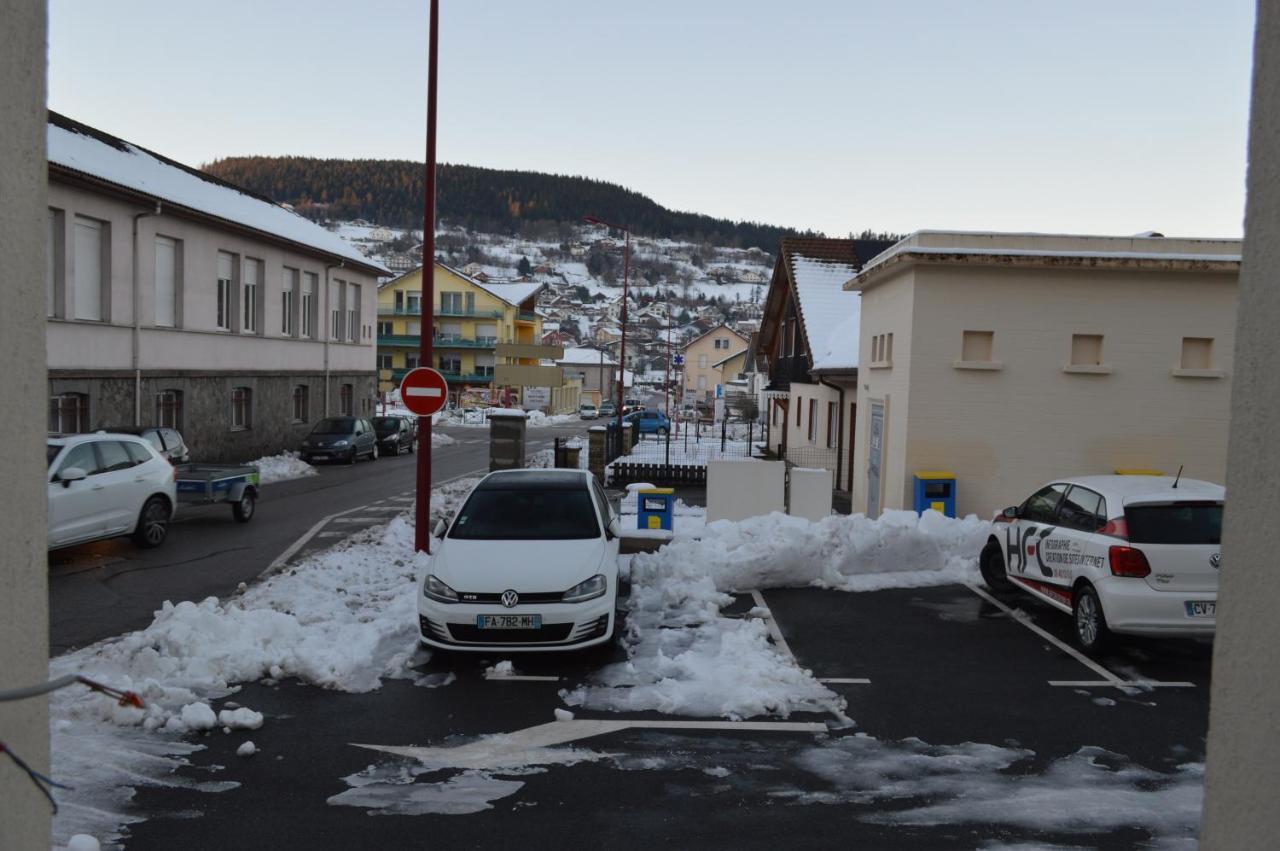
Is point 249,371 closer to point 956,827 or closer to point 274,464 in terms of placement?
point 274,464

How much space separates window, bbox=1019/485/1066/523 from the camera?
10.1 meters

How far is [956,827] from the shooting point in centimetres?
529

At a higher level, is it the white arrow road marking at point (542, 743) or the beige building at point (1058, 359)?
the beige building at point (1058, 359)

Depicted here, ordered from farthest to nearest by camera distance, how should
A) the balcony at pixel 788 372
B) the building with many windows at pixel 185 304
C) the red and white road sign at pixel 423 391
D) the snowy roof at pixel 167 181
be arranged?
the balcony at pixel 788 372 < the snowy roof at pixel 167 181 < the building with many windows at pixel 185 304 < the red and white road sign at pixel 423 391

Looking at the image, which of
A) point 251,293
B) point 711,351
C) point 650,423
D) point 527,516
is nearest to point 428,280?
point 527,516

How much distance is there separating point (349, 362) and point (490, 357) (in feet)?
147

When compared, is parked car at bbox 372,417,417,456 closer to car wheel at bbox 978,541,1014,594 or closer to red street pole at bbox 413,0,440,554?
red street pole at bbox 413,0,440,554

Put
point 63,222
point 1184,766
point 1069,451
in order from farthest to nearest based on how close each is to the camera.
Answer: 1. point 63,222
2. point 1069,451
3. point 1184,766

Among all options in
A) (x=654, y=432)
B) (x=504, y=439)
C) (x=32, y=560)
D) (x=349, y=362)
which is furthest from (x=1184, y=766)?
(x=654, y=432)

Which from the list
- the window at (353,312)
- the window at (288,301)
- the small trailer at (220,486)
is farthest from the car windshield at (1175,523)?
the window at (353,312)

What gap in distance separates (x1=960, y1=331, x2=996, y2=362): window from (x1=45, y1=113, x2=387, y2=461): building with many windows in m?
16.0

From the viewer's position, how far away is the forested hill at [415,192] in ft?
543

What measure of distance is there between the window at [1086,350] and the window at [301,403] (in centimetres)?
2677

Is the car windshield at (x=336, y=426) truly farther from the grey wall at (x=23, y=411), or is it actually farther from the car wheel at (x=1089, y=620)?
the grey wall at (x=23, y=411)
